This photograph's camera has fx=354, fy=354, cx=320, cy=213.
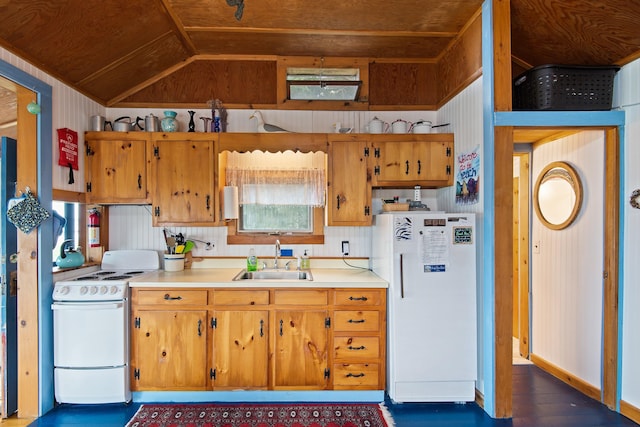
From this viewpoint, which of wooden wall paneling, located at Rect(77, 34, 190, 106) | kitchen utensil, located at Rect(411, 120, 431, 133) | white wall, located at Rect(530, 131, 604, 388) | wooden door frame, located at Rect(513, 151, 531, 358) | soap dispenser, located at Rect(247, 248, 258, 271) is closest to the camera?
white wall, located at Rect(530, 131, 604, 388)

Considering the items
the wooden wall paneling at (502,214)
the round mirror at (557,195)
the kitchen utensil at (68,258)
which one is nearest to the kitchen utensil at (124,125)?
the kitchen utensil at (68,258)

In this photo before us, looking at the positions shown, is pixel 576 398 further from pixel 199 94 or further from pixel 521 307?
pixel 199 94

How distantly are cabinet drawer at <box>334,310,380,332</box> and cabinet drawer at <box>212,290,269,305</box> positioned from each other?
0.57m

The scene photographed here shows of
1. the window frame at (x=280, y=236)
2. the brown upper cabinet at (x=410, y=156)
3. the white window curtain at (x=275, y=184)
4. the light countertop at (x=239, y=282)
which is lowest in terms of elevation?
the light countertop at (x=239, y=282)

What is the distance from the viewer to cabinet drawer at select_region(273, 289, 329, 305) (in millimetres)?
2715

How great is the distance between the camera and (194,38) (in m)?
3.02

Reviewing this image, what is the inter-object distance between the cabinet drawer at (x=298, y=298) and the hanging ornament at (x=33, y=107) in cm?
214

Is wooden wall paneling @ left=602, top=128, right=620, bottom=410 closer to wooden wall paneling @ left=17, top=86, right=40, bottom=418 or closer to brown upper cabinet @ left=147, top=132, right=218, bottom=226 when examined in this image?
brown upper cabinet @ left=147, top=132, right=218, bottom=226

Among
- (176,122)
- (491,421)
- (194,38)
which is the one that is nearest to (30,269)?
(176,122)

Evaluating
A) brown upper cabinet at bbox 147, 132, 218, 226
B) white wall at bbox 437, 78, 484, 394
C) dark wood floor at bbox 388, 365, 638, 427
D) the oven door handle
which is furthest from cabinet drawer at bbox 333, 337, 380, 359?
the oven door handle

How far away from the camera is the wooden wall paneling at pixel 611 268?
2.54 m

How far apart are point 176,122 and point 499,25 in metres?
2.67

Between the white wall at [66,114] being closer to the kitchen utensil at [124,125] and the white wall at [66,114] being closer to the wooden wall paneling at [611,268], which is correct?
the kitchen utensil at [124,125]

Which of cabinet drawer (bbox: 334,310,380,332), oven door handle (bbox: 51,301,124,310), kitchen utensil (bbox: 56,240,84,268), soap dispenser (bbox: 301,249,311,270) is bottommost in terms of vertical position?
cabinet drawer (bbox: 334,310,380,332)
